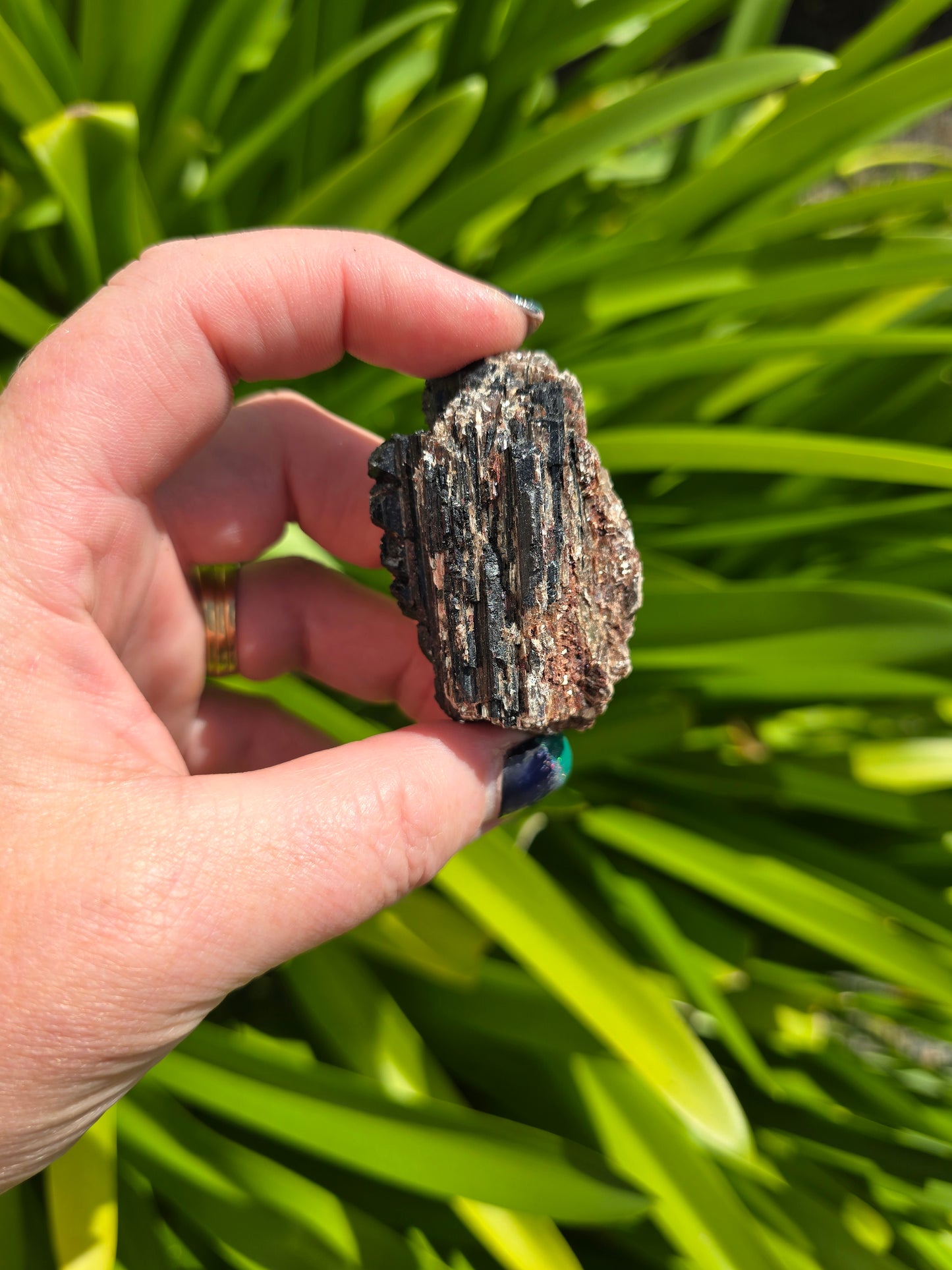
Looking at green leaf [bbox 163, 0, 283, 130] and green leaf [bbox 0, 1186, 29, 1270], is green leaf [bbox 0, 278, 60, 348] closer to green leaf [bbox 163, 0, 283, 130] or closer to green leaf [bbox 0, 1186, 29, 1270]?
green leaf [bbox 163, 0, 283, 130]

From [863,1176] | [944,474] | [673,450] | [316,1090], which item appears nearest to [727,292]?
[673,450]

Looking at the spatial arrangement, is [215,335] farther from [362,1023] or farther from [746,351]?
[362,1023]

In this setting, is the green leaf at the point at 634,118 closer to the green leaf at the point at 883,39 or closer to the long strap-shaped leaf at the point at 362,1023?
the green leaf at the point at 883,39

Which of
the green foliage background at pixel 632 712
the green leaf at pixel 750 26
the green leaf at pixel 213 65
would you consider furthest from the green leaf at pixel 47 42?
the green leaf at pixel 750 26

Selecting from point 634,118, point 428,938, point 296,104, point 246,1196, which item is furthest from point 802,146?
point 246,1196

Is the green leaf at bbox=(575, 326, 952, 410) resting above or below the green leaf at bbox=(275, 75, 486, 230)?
below

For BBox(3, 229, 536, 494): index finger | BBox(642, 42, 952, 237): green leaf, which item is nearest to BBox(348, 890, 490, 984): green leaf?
BBox(3, 229, 536, 494): index finger
